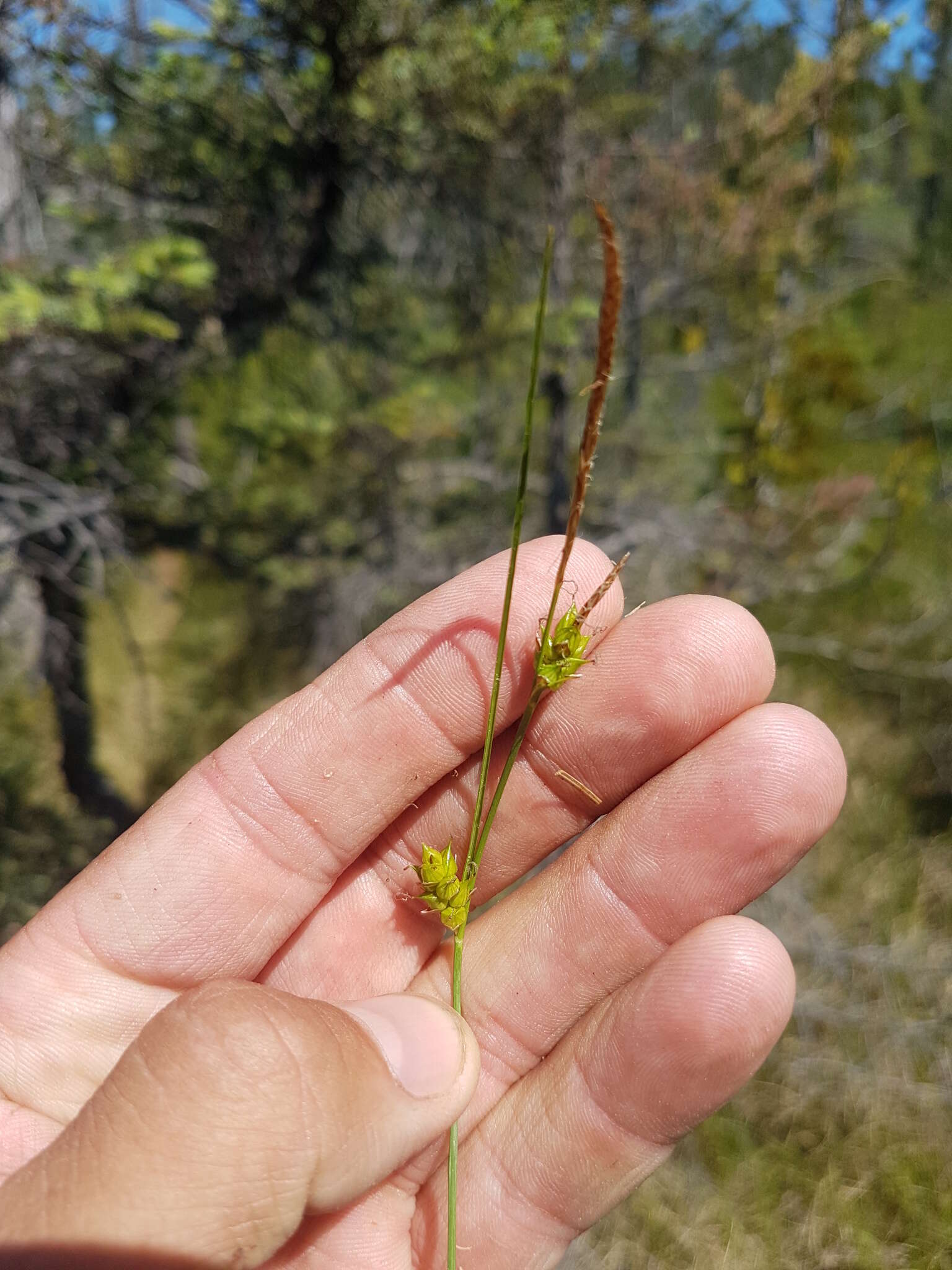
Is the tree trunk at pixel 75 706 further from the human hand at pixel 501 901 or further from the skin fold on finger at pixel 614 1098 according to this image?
the skin fold on finger at pixel 614 1098

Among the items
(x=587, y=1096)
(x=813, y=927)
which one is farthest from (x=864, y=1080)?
(x=587, y=1096)

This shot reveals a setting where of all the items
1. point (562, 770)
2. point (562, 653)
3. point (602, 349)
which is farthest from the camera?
point (562, 770)

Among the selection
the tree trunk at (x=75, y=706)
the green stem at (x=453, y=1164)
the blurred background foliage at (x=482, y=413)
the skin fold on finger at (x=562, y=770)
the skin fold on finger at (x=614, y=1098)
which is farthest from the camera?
the tree trunk at (x=75, y=706)

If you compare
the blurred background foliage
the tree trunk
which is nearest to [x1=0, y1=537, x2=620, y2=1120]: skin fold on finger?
the blurred background foliage

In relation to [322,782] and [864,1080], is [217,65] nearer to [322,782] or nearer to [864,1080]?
[322,782]

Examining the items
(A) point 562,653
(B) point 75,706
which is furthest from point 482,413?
(A) point 562,653

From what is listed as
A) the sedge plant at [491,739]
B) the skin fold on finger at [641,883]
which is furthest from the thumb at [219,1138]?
the skin fold on finger at [641,883]

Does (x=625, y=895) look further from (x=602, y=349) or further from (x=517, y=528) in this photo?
(x=602, y=349)
